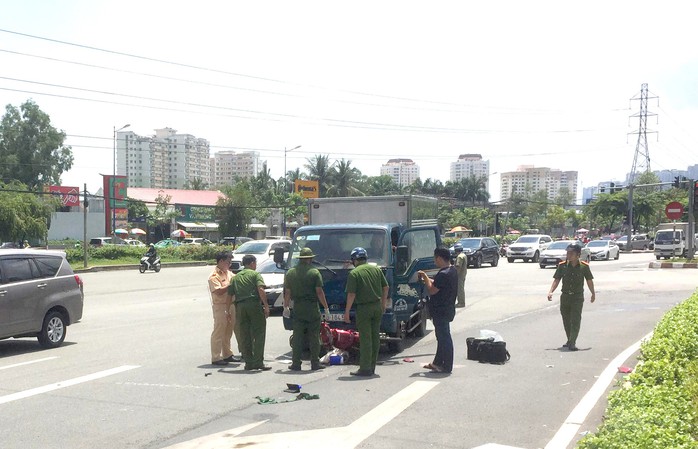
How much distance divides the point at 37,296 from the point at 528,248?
1370 inches

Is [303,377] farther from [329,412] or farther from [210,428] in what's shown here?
[210,428]

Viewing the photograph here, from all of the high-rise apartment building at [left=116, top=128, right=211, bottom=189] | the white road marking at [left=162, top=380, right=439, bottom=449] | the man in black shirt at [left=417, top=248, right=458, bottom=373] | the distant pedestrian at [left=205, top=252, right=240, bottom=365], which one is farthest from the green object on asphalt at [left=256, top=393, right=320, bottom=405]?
the high-rise apartment building at [left=116, top=128, right=211, bottom=189]

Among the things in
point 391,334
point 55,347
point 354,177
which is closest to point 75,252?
point 55,347

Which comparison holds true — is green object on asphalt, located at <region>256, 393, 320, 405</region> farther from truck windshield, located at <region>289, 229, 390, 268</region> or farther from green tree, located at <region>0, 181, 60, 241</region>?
green tree, located at <region>0, 181, 60, 241</region>

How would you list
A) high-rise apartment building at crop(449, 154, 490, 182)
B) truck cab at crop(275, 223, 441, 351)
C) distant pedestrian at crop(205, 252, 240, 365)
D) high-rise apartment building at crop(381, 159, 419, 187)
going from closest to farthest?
distant pedestrian at crop(205, 252, 240, 365) → truck cab at crop(275, 223, 441, 351) → high-rise apartment building at crop(381, 159, 419, 187) → high-rise apartment building at crop(449, 154, 490, 182)

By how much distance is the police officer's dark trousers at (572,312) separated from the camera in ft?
35.5

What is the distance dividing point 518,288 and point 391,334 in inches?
551

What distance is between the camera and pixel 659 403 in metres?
5.22

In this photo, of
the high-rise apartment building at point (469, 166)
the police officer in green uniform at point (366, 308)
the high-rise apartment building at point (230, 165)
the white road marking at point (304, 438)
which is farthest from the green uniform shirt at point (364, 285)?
the high-rise apartment building at point (230, 165)

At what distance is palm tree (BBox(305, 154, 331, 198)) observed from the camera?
85.2 meters

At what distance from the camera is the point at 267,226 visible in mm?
74938

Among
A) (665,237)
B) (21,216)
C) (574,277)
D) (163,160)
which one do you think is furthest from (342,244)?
(163,160)

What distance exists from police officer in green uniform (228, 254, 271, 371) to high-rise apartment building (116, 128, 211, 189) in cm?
12502

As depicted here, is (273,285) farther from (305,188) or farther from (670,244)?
(305,188)
